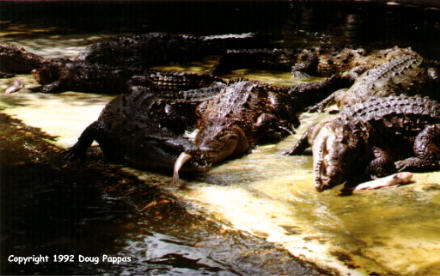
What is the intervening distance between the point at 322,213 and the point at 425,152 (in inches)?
46.2

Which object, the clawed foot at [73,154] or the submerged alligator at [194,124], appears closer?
the submerged alligator at [194,124]

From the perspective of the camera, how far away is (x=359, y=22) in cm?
1213

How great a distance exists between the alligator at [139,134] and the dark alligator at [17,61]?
3.41 m

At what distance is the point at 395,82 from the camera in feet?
18.1

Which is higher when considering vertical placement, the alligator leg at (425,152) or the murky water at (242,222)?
the alligator leg at (425,152)

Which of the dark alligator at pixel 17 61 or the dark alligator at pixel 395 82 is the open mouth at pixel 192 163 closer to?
the dark alligator at pixel 395 82

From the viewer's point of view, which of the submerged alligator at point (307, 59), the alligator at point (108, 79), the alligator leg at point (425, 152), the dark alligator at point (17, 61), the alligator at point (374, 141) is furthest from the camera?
the dark alligator at point (17, 61)

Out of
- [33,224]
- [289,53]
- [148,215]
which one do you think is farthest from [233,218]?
[289,53]

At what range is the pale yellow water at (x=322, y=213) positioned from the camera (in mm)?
2588

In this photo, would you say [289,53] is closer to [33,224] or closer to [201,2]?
[33,224]

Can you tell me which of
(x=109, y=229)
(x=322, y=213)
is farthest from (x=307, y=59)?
(x=109, y=229)

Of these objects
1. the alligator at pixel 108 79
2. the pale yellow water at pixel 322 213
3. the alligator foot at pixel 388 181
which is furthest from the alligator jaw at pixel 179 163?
the alligator at pixel 108 79

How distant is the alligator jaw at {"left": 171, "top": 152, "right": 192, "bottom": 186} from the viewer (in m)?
3.62

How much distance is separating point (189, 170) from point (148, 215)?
73 centimetres
